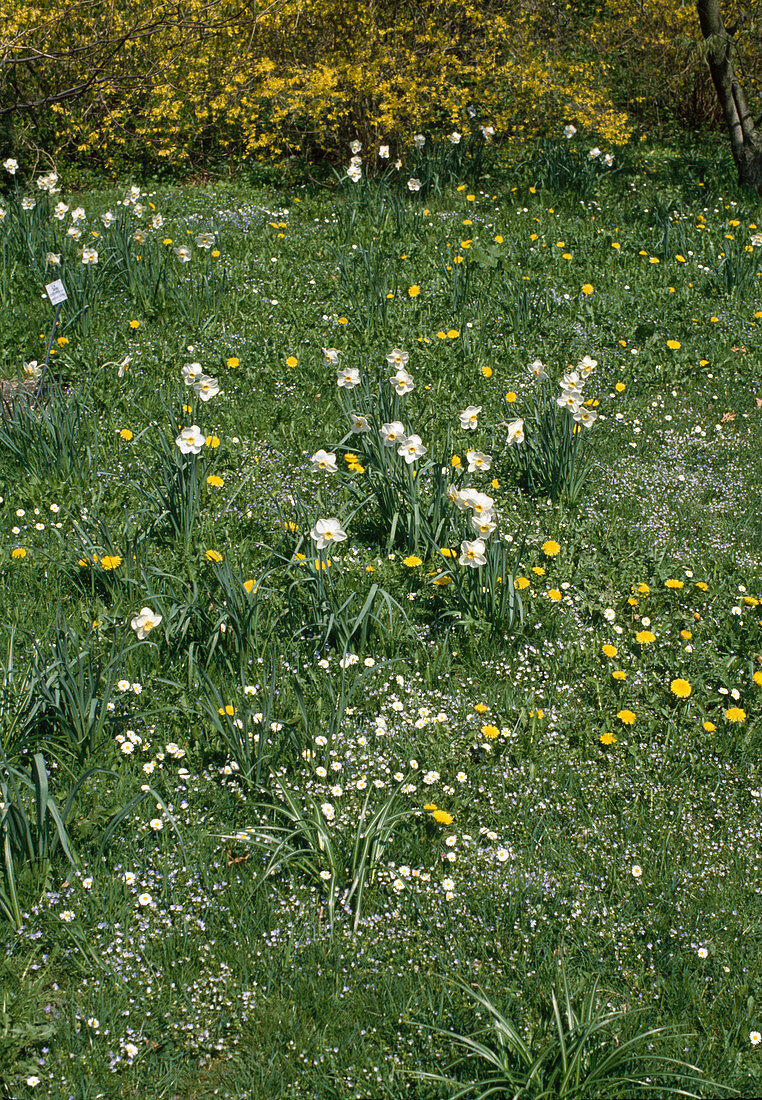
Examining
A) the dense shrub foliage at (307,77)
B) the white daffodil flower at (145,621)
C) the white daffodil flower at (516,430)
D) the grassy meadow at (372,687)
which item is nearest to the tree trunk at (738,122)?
the dense shrub foliage at (307,77)

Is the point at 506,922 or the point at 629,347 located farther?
the point at 629,347

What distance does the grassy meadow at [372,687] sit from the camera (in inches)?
80.2

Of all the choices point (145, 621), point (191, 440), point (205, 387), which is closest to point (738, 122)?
point (205, 387)

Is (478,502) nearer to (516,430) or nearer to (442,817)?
(516,430)

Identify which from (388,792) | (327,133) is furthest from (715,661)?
(327,133)

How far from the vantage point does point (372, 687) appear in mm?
2943

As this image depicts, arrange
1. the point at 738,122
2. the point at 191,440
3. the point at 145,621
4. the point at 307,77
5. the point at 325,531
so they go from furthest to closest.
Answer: the point at 738,122, the point at 307,77, the point at 191,440, the point at 325,531, the point at 145,621

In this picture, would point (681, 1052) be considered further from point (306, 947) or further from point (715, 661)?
point (715, 661)

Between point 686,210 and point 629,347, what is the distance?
217 centimetres

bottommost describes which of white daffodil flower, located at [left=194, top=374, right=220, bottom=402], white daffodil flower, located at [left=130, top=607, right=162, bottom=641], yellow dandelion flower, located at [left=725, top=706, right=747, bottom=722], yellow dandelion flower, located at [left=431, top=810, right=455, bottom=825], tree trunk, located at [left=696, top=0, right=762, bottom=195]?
yellow dandelion flower, located at [left=725, top=706, right=747, bottom=722]

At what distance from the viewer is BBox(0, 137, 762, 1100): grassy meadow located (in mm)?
2037

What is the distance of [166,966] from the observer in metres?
2.12

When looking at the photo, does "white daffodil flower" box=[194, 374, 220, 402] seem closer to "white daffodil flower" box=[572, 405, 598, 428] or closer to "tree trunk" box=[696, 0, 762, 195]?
"white daffodil flower" box=[572, 405, 598, 428]

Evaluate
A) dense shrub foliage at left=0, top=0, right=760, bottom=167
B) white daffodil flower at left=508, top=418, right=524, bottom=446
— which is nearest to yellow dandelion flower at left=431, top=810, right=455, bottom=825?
white daffodil flower at left=508, top=418, right=524, bottom=446
